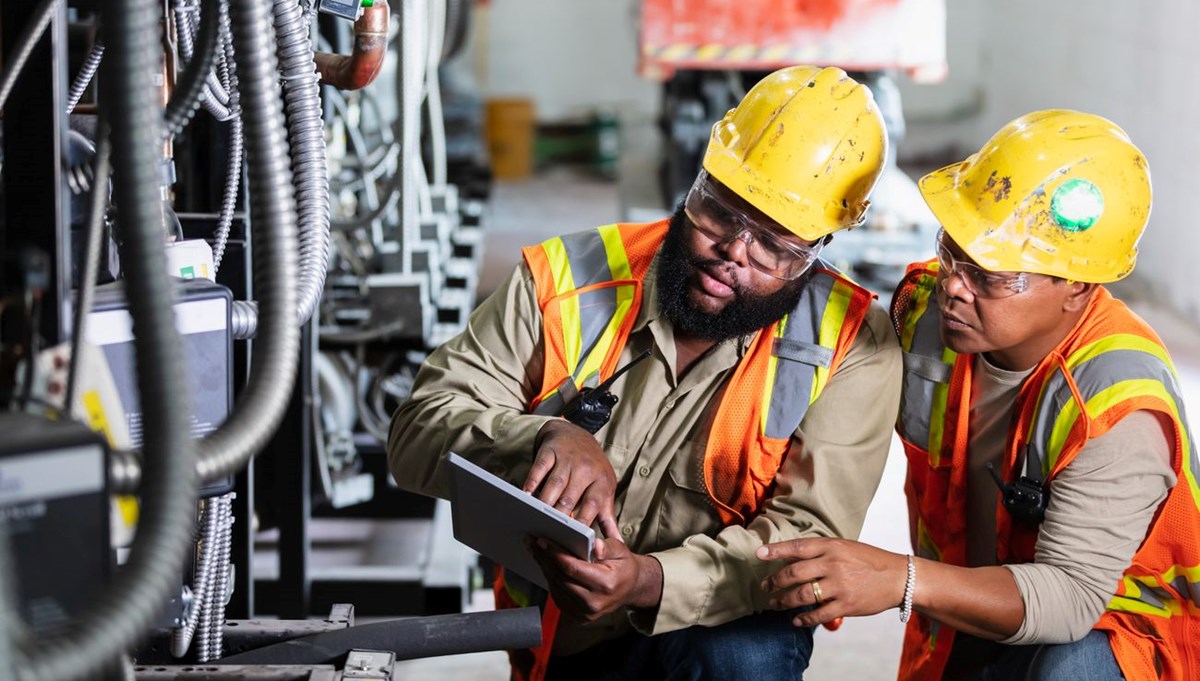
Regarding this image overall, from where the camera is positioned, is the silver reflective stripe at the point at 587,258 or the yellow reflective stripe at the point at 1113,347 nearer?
the yellow reflective stripe at the point at 1113,347

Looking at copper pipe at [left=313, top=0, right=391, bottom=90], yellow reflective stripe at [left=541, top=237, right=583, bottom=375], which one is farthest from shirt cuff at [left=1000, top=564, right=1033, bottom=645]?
copper pipe at [left=313, top=0, right=391, bottom=90]

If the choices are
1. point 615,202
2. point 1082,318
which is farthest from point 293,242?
point 615,202

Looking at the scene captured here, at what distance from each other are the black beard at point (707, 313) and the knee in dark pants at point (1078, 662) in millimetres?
732

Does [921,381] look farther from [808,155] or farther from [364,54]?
[364,54]

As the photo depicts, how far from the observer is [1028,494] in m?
2.34

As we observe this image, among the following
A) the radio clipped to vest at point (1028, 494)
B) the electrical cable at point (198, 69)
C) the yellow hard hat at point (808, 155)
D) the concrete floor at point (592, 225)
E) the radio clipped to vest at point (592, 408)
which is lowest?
the concrete floor at point (592, 225)

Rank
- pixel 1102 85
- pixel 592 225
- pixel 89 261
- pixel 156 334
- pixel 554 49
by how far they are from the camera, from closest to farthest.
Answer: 1. pixel 156 334
2. pixel 89 261
3. pixel 1102 85
4. pixel 592 225
5. pixel 554 49

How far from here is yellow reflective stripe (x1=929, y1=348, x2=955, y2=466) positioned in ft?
8.46

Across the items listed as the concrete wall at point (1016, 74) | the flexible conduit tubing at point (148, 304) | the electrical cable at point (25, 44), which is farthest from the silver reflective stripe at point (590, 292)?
the concrete wall at point (1016, 74)

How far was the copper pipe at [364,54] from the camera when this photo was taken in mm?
2568

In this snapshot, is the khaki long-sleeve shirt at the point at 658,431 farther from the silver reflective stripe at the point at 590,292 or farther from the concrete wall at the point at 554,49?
the concrete wall at the point at 554,49

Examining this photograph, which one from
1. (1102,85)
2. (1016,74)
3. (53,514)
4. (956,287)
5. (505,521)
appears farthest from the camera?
(1016,74)

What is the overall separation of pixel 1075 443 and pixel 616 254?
0.87m

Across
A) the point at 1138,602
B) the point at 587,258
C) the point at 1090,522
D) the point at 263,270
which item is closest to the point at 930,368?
the point at 1090,522
